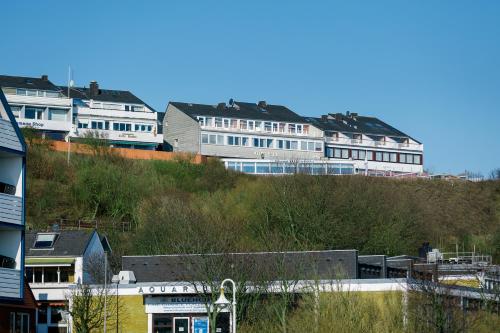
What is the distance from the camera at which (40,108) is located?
11631 centimetres

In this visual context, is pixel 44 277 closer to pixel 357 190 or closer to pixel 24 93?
pixel 357 190

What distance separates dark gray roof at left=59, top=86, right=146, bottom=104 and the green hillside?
1851cm

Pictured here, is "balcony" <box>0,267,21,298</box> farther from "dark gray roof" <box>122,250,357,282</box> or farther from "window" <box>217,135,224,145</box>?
"window" <box>217,135,224,145</box>

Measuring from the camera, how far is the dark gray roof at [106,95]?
419 ft

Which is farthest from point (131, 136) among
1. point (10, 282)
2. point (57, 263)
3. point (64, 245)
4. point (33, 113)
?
point (10, 282)

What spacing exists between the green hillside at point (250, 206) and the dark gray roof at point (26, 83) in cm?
1536

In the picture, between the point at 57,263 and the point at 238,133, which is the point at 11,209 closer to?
the point at 57,263

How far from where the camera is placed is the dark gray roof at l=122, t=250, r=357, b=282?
57.0 meters

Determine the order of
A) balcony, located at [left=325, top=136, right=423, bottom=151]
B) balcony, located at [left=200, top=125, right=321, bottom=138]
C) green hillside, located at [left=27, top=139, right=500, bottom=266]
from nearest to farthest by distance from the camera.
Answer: green hillside, located at [left=27, top=139, right=500, bottom=266] < balcony, located at [left=200, top=125, right=321, bottom=138] < balcony, located at [left=325, top=136, right=423, bottom=151]

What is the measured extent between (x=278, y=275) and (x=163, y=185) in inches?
1978

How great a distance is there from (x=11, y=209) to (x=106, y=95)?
291ft

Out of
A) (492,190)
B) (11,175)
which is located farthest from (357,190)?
(11,175)

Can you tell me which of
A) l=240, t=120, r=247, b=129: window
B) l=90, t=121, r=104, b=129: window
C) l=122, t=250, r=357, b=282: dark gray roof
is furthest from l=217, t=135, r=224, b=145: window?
l=122, t=250, r=357, b=282: dark gray roof

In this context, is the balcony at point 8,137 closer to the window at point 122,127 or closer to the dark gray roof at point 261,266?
the dark gray roof at point 261,266
